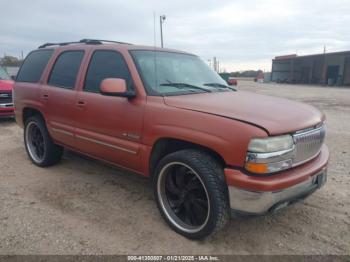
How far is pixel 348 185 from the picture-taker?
423 centimetres

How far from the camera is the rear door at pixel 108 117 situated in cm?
342

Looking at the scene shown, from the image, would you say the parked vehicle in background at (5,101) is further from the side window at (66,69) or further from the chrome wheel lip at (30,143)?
the side window at (66,69)

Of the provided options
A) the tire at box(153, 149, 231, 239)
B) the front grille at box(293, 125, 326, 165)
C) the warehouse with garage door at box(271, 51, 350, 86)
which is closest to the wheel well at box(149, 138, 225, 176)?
the tire at box(153, 149, 231, 239)

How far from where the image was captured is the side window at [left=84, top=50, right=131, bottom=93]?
3.66 m

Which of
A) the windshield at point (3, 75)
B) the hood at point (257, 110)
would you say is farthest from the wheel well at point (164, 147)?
the windshield at point (3, 75)

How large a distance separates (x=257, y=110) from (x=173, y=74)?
4.09 ft

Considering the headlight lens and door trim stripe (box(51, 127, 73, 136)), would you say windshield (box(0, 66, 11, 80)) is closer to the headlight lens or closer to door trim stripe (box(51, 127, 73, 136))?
door trim stripe (box(51, 127, 73, 136))

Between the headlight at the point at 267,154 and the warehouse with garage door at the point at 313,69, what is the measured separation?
133ft

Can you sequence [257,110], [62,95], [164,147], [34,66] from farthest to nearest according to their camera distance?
[34,66] < [62,95] < [164,147] < [257,110]

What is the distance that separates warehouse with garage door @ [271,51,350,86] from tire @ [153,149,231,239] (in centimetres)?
4039

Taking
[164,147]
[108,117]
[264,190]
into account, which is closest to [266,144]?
[264,190]

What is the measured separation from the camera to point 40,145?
17.3 feet

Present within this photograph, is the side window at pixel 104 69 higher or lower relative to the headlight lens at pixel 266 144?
higher

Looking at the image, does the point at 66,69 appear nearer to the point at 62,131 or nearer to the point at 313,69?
the point at 62,131
